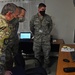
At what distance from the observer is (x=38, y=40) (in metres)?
3.84

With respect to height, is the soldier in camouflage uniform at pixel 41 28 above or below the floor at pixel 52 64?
above

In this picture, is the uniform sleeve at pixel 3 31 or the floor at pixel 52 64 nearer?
the uniform sleeve at pixel 3 31

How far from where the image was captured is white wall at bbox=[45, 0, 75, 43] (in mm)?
4691

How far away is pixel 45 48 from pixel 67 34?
120 centimetres

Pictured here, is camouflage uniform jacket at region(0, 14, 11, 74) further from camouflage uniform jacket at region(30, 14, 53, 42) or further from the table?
the table

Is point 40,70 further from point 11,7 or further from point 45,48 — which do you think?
point 45,48

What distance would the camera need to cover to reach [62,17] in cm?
477

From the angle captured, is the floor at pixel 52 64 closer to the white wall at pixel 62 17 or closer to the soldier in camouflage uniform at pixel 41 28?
the soldier in camouflage uniform at pixel 41 28

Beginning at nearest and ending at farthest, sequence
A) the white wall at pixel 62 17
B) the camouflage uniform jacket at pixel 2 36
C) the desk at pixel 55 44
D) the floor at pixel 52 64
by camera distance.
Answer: the camouflage uniform jacket at pixel 2 36 < the floor at pixel 52 64 < the desk at pixel 55 44 < the white wall at pixel 62 17

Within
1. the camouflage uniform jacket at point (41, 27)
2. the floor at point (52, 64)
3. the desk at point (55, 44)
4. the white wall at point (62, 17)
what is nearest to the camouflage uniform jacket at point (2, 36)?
the camouflage uniform jacket at point (41, 27)

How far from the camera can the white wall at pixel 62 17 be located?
4691 millimetres

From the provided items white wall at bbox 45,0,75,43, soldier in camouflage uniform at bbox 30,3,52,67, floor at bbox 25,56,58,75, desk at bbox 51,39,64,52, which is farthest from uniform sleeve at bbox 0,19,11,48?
white wall at bbox 45,0,75,43

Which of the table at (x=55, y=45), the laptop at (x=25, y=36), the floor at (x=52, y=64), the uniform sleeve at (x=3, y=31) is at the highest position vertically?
the uniform sleeve at (x=3, y=31)

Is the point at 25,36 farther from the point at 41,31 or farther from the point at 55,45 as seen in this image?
the point at 41,31
